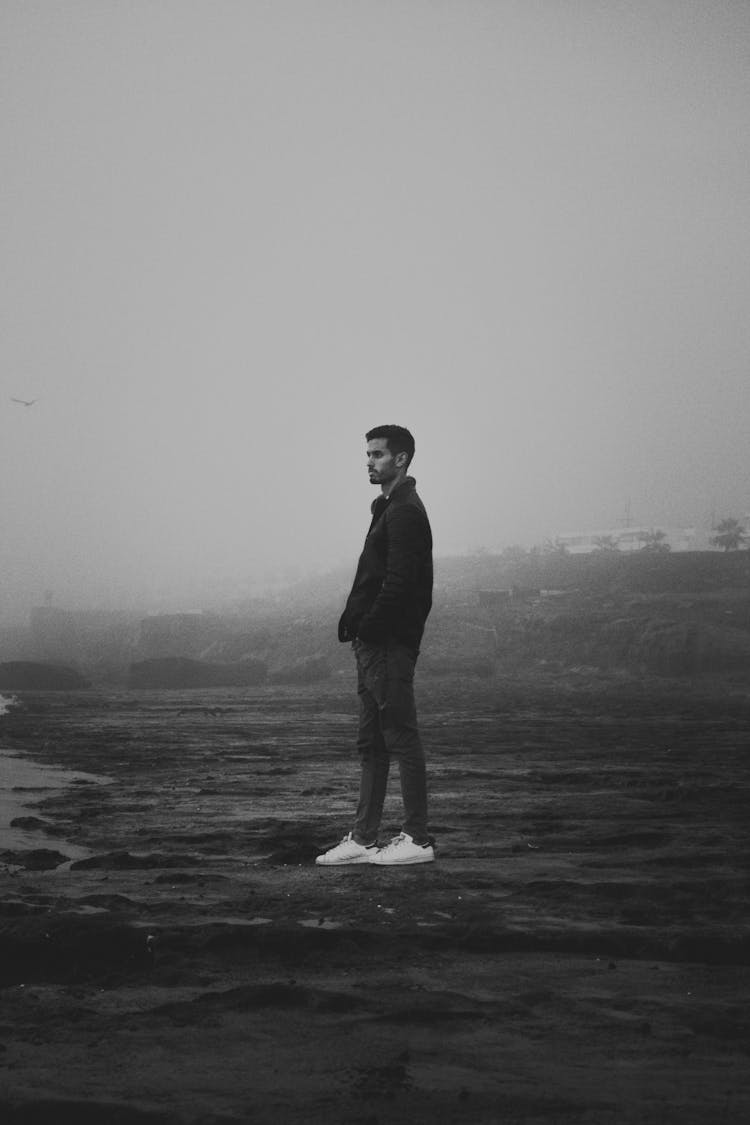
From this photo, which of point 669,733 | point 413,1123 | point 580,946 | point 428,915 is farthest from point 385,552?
point 669,733

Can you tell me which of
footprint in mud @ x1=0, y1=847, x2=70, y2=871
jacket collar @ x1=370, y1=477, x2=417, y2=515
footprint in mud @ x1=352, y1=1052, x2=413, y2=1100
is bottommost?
footprint in mud @ x1=0, y1=847, x2=70, y2=871

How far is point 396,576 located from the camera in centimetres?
617

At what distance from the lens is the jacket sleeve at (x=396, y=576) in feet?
20.2

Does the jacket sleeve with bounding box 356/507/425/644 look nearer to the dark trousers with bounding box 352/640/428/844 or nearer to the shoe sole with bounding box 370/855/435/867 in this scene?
the dark trousers with bounding box 352/640/428/844

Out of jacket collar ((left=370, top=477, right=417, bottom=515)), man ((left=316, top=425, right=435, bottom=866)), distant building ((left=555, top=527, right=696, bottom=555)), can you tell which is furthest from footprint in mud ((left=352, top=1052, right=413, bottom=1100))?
distant building ((left=555, top=527, right=696, bottom=555))

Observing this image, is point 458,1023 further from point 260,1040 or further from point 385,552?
point 385,552

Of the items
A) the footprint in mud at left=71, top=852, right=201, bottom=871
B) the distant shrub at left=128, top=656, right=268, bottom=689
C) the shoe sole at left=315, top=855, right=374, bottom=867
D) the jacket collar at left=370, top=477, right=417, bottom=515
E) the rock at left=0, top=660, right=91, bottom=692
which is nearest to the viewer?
the footprint in mud at left=71, top=852, right=201, bottom=871

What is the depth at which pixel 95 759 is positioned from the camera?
12883 mm

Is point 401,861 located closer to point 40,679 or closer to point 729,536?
point 40,679

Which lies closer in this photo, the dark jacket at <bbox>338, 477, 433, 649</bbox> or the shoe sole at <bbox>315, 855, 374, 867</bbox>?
the shoe sole at <bbox>315, 855, 374, 867</bbox>

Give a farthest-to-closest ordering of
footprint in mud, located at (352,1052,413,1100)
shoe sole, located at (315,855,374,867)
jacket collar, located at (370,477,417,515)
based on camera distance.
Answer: jacket collar, located at (370,477,417,515) → shoe sole, located at (315,855,374,867) → footprint in mud, located at (352,1052,413,1100)

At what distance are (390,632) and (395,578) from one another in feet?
1.04

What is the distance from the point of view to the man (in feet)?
20.1

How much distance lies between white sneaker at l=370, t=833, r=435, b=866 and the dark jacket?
44.1 inches
